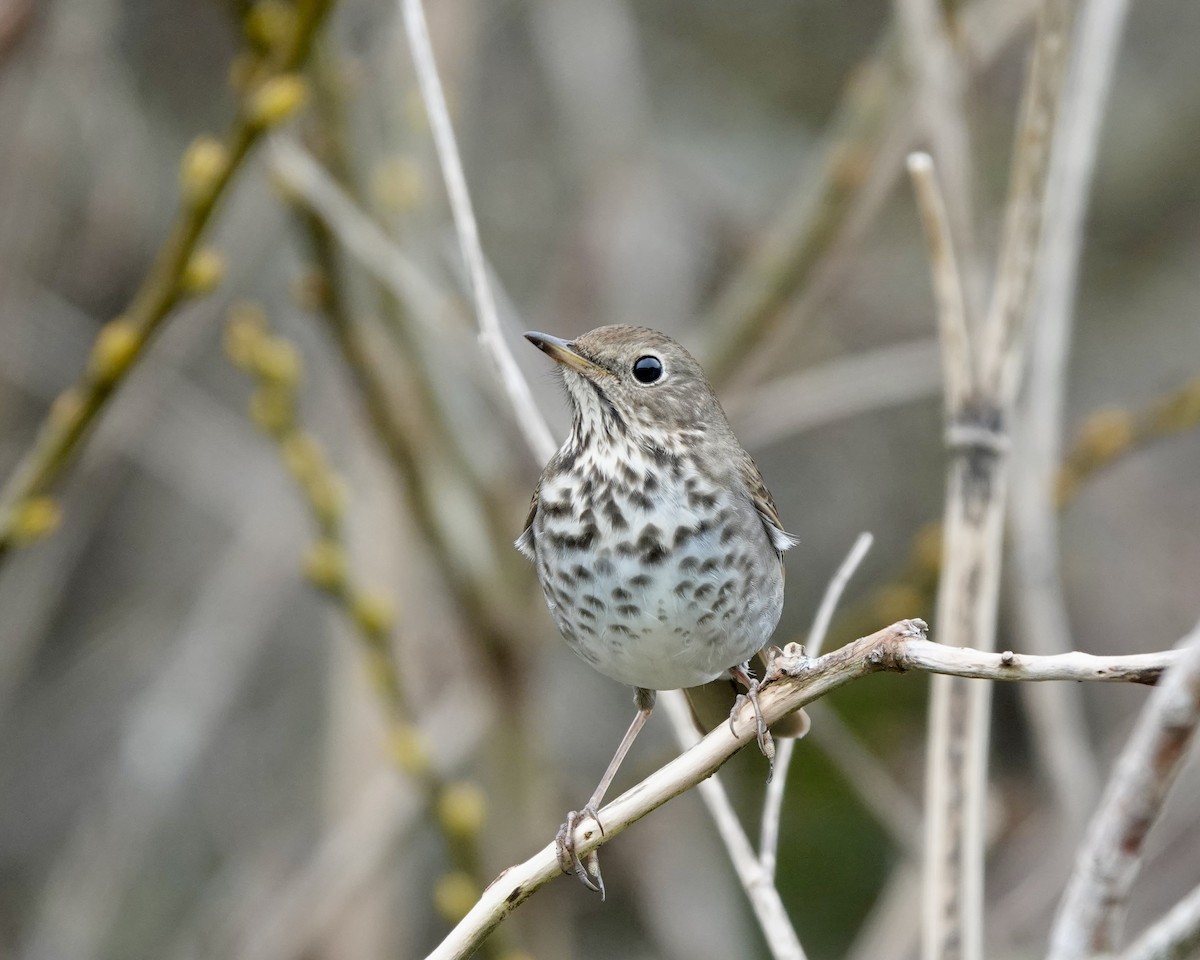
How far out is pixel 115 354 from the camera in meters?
2.58

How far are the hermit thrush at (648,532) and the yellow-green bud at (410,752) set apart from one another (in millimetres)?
536

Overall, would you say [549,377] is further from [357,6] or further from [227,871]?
[227,871]

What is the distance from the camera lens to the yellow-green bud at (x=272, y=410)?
317 cm

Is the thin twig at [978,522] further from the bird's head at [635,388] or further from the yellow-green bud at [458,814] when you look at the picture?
the yellow-green bud at [458,814]

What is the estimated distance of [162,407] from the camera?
4.66 metres

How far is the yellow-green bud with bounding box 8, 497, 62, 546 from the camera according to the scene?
270 centimetres

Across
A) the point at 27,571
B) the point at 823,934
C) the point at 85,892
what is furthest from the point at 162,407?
the point at 823,934

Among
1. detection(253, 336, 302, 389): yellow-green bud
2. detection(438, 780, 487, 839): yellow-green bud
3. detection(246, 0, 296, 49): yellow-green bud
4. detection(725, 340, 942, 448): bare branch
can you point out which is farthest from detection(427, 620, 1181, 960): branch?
detection(725, 340, 942, 448): bare branch

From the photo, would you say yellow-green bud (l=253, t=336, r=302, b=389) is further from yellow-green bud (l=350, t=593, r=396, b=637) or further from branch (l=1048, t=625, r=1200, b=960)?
branch (l=1048, t=625, r=1200, b=960)

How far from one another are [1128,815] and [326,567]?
1.93 metres

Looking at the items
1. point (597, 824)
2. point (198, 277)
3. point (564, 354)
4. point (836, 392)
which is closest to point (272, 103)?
point (198, 277)

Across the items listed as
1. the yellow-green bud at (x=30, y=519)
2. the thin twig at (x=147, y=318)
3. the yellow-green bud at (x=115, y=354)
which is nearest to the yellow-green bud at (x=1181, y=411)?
the thin twig at (x=147, y=318)

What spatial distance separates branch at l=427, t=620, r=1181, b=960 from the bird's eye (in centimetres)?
111

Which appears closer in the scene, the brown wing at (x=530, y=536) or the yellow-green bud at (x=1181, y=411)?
the brown wing at (x=530, y=536)
